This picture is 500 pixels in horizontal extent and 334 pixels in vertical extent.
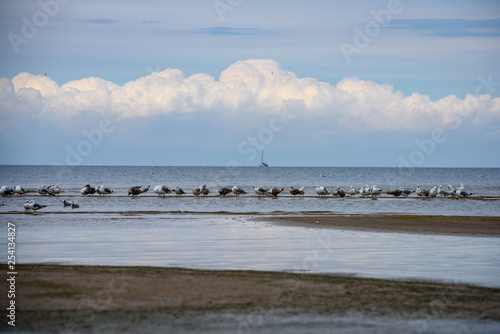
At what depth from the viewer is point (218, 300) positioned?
40.6 ft

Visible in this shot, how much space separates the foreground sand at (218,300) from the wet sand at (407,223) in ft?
41.6

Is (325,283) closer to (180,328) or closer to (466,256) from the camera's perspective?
(180,328)

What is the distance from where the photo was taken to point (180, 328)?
10430mm

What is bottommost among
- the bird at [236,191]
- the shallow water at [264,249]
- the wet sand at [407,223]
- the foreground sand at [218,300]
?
the foreground sand at [218,300]

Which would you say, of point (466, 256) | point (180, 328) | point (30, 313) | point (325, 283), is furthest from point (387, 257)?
point (30, 313)

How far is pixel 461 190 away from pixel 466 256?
40153mm

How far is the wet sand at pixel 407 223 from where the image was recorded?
2611 centimetres

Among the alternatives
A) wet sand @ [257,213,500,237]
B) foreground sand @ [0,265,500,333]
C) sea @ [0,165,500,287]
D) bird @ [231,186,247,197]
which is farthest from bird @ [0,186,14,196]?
foreground sand @ [0,265,500,333]

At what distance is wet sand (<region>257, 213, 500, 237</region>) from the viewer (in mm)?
26114

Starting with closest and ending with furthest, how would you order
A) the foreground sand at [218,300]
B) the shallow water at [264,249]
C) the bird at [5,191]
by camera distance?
the foreground sand at [218,300]
the shallow water at [264,249]
the bird at [5,191]

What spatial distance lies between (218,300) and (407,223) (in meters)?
19.0

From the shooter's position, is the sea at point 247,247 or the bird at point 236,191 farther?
the bird at point 236,191

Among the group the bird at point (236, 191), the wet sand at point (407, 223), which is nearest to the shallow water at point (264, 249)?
the wet sand at point (407, 223)

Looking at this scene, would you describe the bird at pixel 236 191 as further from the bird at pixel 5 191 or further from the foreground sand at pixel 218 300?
the foreground sand at pixel 218 300
